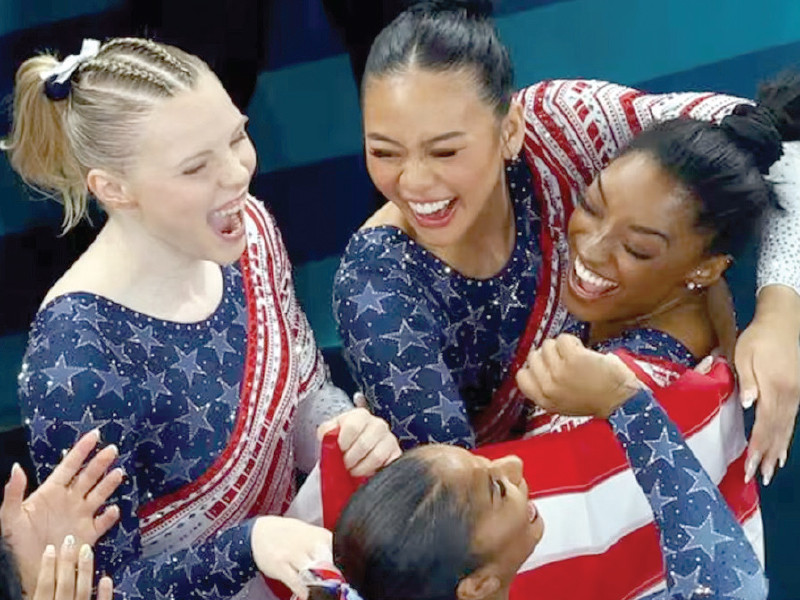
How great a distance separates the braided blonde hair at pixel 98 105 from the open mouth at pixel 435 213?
0.95 feet

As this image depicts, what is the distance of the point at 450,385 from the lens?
1473 mm

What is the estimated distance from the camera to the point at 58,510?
4.47ft

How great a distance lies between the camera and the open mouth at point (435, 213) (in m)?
1.50

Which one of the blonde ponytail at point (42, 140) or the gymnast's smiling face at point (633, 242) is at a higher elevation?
the blonde ponytail at point (42, 140)

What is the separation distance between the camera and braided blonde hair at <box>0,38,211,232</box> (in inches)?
55.4

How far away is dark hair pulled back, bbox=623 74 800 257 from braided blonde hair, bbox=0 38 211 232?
55 cm

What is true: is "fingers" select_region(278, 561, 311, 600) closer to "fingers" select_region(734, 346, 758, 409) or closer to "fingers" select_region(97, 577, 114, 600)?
"fingers" select_region(97, 577, 114, 600)

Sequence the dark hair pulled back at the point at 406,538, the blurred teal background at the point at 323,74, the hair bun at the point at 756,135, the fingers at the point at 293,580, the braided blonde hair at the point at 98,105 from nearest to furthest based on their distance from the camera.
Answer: the dark hair pulled back at the point at 406,538
the fingers at the point at 293,580
the braided blonde hair at the point at 98,105
the hair bun at the point at 756,135
the blurred teal background at the point at 323,74

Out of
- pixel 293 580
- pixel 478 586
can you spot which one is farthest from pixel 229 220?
pixel 478 586

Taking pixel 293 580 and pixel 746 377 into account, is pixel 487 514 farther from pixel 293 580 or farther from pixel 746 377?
pixel 746 377

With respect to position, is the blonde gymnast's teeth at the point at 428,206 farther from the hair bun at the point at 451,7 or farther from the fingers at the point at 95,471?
the fingers at the point at 95,471

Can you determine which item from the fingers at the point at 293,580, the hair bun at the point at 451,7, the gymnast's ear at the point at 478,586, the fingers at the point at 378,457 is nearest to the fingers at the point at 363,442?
the fingers at the point at 378,457

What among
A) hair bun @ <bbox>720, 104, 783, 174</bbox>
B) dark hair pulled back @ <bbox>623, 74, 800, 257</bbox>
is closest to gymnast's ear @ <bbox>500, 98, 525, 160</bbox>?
dark hair pulled back @ <bbox>623, 74, 800, 257</bbox>

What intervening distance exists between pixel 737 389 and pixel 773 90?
18.5 inches
